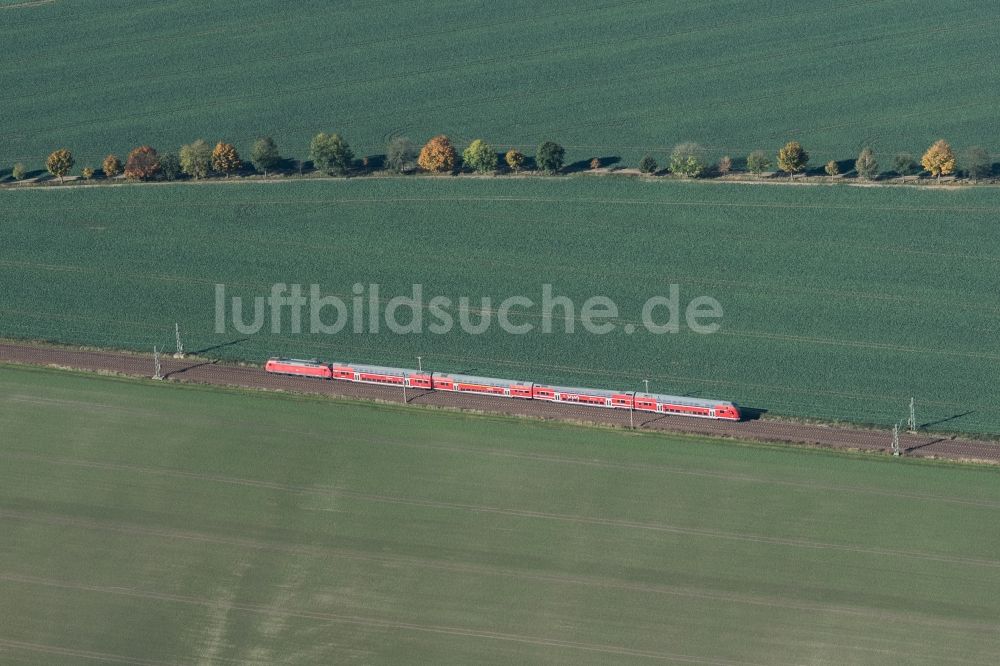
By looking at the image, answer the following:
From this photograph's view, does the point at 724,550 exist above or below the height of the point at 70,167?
below

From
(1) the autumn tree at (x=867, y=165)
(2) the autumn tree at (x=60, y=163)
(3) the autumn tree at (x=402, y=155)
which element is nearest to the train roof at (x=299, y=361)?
(3) the autumn tree at (x=402, y=155)

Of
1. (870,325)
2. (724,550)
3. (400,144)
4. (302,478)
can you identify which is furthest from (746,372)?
(400,144)

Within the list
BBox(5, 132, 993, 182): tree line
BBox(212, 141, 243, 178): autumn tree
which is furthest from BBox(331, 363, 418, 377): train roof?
BBox(212, 141, 243, 178): autumn tree

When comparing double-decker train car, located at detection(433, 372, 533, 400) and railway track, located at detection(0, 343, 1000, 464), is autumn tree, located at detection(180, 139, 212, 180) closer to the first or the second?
railway track, located at detection(0, 343, 1000, 464)

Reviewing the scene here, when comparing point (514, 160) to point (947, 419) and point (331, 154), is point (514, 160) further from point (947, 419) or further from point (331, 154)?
point (947, 419)

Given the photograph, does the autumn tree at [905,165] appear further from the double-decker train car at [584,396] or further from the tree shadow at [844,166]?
the double-decker train car at [584,396]

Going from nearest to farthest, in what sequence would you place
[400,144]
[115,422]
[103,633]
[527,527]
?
[103,633]
[527,527]
[115,422]
[400,144]

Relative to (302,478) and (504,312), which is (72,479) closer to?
(302,478)

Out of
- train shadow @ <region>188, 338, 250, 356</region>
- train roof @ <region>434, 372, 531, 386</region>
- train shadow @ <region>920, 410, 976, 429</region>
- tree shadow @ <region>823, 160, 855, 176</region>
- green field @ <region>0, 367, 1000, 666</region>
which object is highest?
tree shadow @ <region>823, 160, 855, 176</region>
